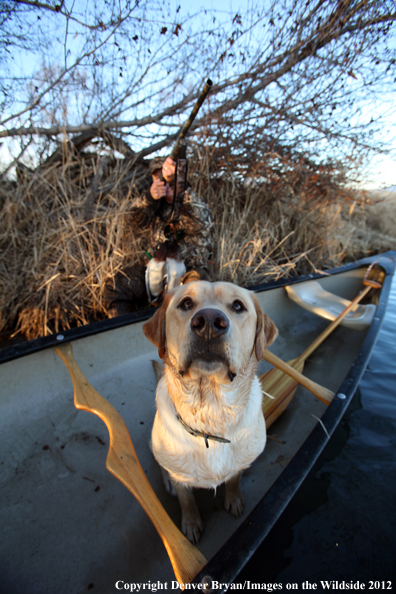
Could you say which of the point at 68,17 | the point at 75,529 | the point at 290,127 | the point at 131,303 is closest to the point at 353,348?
the point at 131,303

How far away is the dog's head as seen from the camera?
1151mm

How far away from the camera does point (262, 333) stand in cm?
149

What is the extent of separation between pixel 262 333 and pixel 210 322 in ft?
1.61

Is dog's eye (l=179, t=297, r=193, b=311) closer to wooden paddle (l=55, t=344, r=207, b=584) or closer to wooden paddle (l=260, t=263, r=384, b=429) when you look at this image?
wooden paddle (l=55, t=344, r=207, b=584)

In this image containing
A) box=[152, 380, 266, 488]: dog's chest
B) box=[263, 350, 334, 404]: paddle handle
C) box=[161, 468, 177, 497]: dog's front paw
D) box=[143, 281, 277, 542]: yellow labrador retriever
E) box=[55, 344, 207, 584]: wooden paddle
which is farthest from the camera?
box=[263, 350, 334, 404]: paddle handle

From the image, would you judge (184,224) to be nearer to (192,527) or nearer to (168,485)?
(168,485)

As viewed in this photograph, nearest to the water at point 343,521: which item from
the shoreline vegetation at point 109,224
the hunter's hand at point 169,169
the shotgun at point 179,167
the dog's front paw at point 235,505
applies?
the dog's front paw at point 235,505

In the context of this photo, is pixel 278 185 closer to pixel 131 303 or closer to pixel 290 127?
pixel 290 127

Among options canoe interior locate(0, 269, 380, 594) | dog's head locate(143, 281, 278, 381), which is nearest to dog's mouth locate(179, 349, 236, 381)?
dog's head locate(143, 281, 278, 381)

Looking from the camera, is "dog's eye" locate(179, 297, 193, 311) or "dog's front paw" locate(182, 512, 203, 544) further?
"dog's front paw" locate(182, 512, 203, 544)

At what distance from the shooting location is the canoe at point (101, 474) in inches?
55.4

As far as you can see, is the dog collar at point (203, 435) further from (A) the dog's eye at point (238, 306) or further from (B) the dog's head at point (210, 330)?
(A) the dog's eye at point (238, 306)

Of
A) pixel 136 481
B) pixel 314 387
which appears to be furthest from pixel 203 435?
pixel 314 387

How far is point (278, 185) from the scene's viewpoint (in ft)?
18.2
